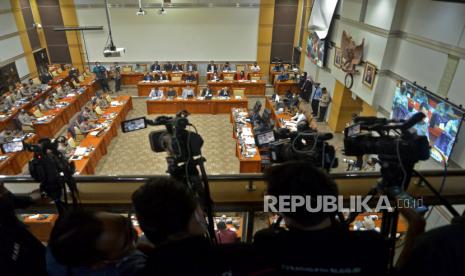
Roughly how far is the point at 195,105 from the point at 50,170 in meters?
10.6

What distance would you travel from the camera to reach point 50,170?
6.00 ft

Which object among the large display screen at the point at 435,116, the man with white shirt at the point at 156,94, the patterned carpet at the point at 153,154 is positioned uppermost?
the large display screen at the point at 435,116

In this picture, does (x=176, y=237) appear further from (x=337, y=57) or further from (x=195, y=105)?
(x=195, y=105)

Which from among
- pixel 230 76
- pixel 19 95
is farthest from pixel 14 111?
pixel 230 76

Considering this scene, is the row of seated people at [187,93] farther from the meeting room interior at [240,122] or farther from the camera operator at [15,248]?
the camera operator at [15,248]

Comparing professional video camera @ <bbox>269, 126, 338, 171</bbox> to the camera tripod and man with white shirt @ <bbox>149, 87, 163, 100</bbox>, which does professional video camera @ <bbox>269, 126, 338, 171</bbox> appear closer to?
the camera tripod

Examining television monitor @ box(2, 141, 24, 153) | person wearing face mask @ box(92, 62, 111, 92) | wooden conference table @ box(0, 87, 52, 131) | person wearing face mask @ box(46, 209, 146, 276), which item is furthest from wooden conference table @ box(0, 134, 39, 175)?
person wearing face mask @ box(46, 209, 146, 276)

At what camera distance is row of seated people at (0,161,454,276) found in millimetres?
1223

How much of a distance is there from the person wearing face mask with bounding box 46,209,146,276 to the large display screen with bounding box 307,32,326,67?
11770 millimetres

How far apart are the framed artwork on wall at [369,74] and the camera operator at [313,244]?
26.6ft

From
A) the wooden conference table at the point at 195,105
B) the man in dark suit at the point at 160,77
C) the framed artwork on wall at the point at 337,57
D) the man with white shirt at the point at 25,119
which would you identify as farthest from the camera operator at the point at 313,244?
the man in dark suit at the point at 160,77

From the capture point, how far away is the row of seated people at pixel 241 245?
122cm

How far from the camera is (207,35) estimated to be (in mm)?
16500

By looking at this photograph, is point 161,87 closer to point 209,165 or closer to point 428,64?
point 209,165
